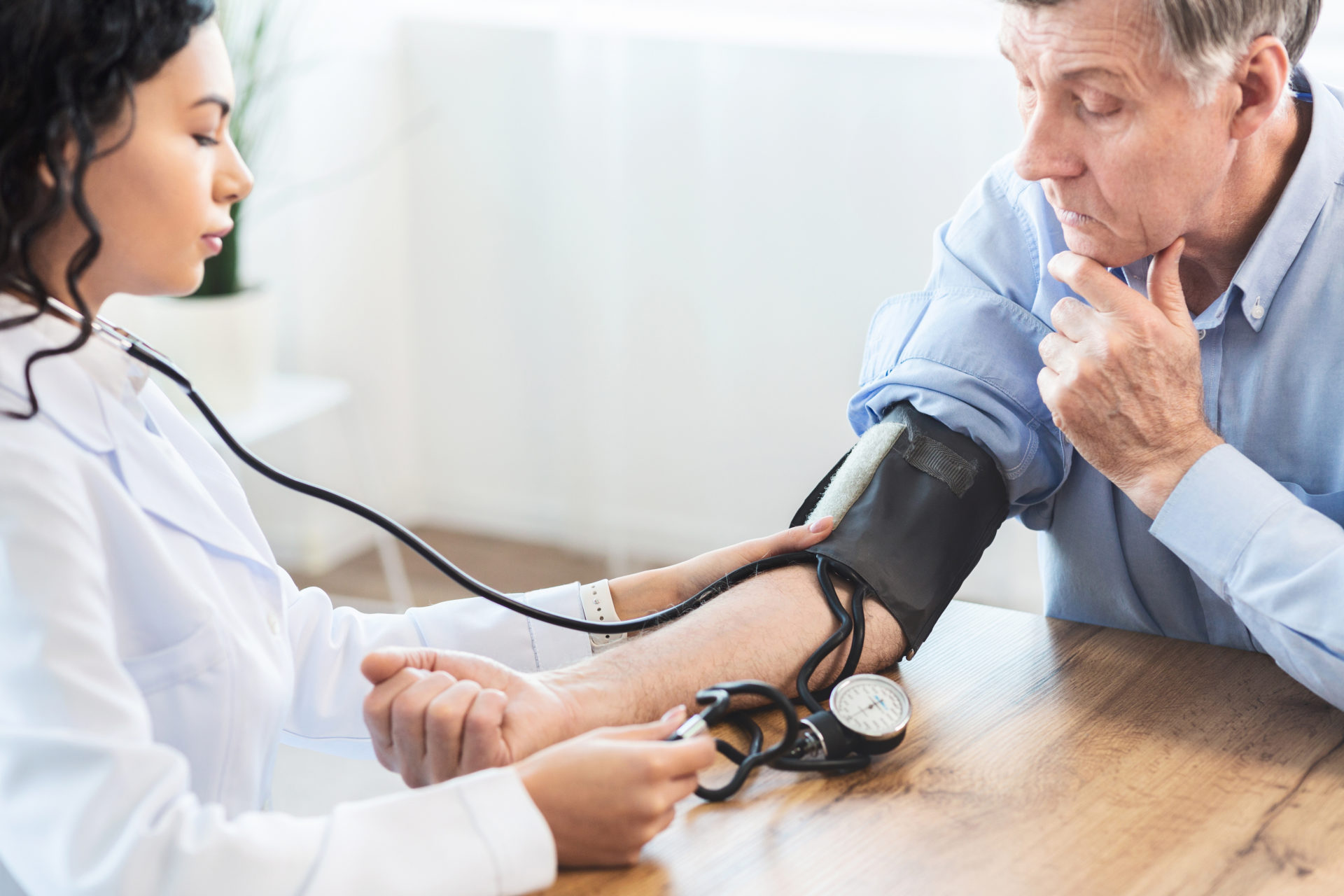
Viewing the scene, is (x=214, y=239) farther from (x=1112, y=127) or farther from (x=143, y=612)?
(x=1112, y=127)

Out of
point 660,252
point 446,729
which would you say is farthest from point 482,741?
point 660,252

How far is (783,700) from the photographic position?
927 millimetres

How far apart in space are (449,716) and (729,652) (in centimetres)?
27

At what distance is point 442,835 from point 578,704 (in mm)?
231

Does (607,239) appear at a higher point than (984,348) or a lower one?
lower

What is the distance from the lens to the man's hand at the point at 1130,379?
45.1 inches

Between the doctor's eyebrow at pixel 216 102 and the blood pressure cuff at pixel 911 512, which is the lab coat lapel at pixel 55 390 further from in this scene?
the blood pressure cuff at pixel 911 512

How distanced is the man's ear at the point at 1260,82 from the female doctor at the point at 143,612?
744 millimetres

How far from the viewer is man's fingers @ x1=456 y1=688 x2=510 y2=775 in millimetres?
928

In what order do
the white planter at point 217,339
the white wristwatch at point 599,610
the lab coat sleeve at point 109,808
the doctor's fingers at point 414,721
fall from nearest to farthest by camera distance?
the lab coat sleeve at point 109,808 → the doctor's fingers at point 414,721 → the white wristwatch at point 599,610 → the white planter at point 217,339

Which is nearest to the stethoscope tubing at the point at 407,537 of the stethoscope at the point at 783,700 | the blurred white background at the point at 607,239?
the stethoscope at the point at 783,700

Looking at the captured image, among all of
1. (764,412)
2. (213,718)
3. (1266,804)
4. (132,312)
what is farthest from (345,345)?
(1266,804)

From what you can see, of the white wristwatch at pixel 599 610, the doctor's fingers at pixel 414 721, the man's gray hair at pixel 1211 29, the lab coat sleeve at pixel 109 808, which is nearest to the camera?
the lab coat sleeve at pixel 109 808

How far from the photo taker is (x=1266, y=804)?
0.90 m
